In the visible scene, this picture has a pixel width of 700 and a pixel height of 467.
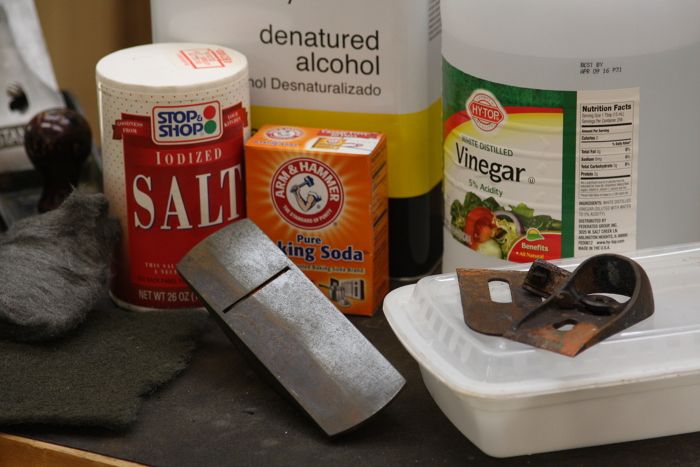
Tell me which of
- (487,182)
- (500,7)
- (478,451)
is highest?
(500,7)

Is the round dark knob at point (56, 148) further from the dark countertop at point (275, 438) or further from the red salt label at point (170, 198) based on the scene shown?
the dark countertop at point (275, 438)

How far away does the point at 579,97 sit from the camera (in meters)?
0.72

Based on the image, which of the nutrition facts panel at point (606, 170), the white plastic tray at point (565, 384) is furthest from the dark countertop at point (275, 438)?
the nutrition facts panel at point (606, 170)

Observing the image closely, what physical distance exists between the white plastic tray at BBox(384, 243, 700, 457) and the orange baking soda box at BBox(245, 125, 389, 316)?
15 cm

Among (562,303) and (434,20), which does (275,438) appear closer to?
(562,303)

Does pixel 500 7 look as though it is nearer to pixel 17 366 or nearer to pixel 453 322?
pixel 453 322

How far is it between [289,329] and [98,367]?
13 cm

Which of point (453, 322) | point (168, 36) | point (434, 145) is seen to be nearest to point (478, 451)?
point (453, 322)

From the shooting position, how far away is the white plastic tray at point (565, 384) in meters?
0.61

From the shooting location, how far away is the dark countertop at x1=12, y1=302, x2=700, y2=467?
25.5 inches

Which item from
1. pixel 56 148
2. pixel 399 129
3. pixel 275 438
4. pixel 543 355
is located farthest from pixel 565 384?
pixel 56 148

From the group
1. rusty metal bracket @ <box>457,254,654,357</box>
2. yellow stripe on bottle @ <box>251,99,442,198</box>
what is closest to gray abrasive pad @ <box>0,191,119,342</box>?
yellow stripe on bottle @ <box>251,99,442,198</box>

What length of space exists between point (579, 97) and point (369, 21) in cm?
18

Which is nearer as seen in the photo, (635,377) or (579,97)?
(635,377)
